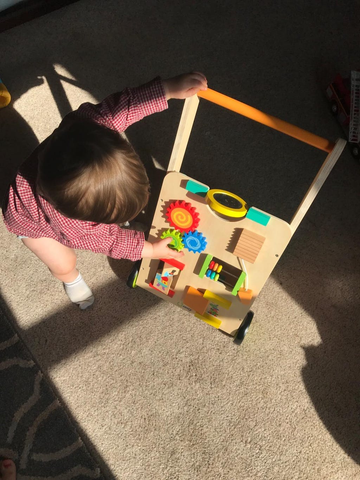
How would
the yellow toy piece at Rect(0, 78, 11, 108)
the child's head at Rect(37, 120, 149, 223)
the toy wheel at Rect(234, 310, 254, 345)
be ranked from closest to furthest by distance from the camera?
the child's head at Rect(37, 120, 149, 223)
the toy wheel at Rect(234, 310, 254, 345)
the yellow toy piece at Rect(0, 78, 11, 108)

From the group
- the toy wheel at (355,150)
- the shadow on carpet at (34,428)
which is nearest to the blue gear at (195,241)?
the shadow on carpet at (34,428)

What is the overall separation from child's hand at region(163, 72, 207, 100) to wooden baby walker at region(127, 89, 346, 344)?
0.10 ft

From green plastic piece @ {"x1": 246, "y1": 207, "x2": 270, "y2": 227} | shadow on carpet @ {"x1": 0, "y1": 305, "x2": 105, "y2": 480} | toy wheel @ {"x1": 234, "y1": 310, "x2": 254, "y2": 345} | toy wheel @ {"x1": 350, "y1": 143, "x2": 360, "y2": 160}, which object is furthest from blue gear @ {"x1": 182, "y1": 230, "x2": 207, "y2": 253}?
toy wheel @ {"x1": 350, "y1": 143, "x2": 360, "y2": 160}

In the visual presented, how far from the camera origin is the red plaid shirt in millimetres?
821

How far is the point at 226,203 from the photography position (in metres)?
0.82

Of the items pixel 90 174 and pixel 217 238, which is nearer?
pixel 90 174

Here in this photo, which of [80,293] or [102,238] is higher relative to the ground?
[102,238]

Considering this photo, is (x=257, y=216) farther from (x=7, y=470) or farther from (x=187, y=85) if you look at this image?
(x=7, y=470)

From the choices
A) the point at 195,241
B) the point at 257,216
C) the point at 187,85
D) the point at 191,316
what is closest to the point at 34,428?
the point at 191,316

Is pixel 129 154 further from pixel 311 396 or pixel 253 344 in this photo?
pixel 311 396

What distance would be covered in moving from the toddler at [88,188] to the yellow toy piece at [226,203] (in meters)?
0.14

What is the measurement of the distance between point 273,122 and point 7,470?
83 cm

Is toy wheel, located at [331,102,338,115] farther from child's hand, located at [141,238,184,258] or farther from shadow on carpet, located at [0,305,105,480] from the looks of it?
shadow on carpet, located at [0,305,105,480]

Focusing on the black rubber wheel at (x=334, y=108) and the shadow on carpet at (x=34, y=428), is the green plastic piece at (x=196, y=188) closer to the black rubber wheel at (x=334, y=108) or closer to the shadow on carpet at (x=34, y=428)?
the shadow on carpet at (x=34, y=428)
